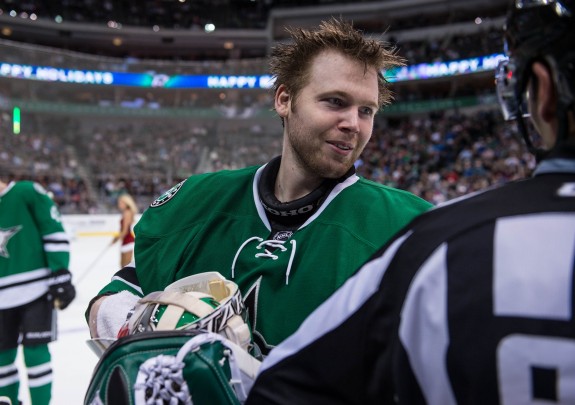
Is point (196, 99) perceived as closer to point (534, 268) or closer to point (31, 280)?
point (31, 280)

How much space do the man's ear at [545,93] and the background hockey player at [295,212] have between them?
627mm

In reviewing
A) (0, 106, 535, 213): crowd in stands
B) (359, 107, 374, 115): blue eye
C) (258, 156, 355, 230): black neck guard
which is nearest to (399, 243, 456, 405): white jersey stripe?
(258, 156, 355, 230): black neck guard

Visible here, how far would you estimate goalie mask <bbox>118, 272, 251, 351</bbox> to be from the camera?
99cm

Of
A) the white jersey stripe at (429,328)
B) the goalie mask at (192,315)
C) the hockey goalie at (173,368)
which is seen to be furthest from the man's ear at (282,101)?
the white jersey stripe at (429,328)

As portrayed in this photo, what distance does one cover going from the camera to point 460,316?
1.85 ft

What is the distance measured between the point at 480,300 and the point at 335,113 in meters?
0.89

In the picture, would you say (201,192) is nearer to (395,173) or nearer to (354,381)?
(354,381)

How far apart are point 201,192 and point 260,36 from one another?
71.6 feet

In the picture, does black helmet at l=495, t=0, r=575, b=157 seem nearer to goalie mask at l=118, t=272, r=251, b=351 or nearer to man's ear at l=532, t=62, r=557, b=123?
man's ear at l=532, t=62, r=557, b=123

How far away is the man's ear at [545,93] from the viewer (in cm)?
62

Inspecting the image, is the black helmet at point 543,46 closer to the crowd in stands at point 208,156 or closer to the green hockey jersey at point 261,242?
the green hockey jersey at point 261,242

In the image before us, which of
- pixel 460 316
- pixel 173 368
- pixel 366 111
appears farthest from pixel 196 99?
pixel 460 316

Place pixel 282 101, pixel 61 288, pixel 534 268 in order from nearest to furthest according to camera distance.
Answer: pixel 534 268
pixel 282 101
pixel 61 288

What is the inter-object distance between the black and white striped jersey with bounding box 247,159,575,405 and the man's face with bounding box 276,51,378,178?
744mm
